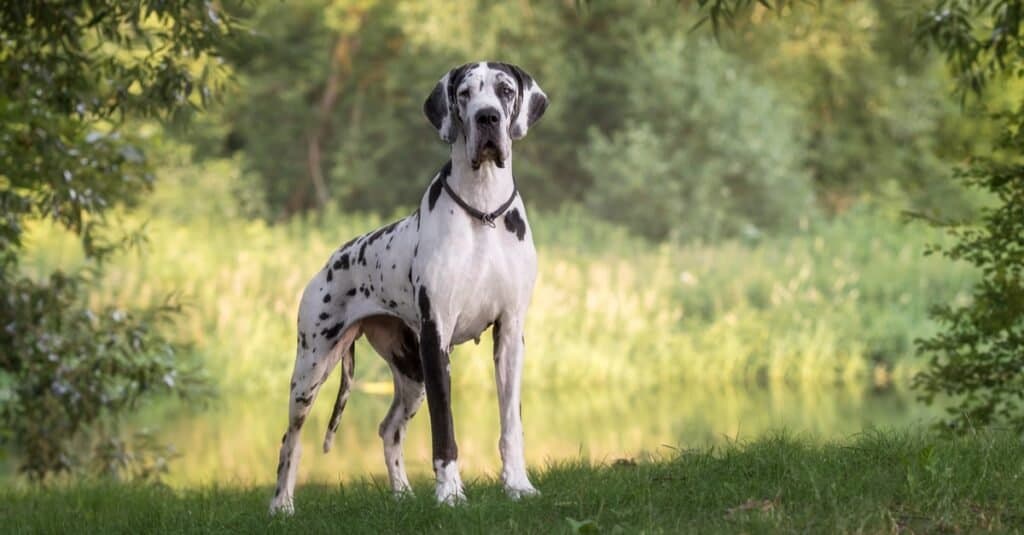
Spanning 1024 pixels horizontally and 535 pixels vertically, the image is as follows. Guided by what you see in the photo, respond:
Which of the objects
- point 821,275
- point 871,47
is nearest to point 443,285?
point 821,275

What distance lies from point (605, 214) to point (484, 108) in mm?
24545

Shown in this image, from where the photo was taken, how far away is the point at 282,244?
24969mm

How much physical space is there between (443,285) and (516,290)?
12.6 inches

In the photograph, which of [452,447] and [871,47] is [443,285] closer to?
[452,447]

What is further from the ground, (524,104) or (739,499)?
(524,104)

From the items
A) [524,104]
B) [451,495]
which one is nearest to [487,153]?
[524,104]

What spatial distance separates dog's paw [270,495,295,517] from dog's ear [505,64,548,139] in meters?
1.99

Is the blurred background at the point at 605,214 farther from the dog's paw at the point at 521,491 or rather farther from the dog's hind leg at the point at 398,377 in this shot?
the dog's paw at the point at 521,491

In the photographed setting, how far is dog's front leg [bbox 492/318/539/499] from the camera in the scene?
6418 mm

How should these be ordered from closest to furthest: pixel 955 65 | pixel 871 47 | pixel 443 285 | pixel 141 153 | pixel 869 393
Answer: pixel 443 285
pixel 955 65
pixel 141 153
pixel 869 393
pixel 871 47

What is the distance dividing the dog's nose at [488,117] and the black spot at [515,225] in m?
0.45

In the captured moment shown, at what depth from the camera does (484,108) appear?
6.09m

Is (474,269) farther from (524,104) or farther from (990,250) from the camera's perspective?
(990,250)

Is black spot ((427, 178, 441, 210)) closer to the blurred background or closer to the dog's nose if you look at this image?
the dog's nose
